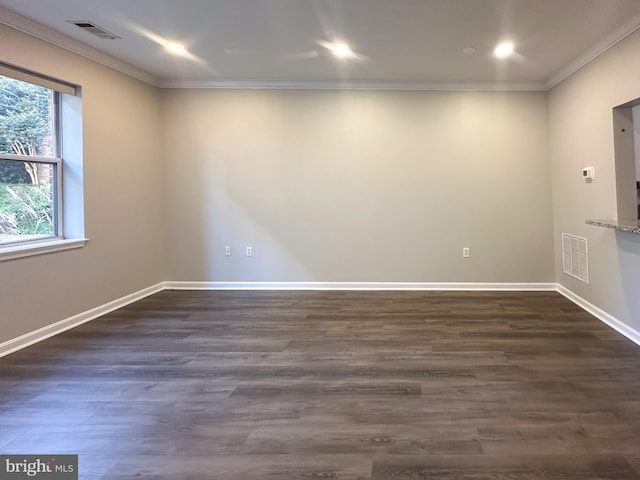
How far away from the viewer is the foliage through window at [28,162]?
3086 millimetres

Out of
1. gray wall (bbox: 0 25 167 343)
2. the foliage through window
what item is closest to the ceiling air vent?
gray wall (bbox: 0 25 167 343)

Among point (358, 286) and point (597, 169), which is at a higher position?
point (597, 169)

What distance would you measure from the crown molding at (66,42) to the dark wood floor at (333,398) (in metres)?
2.58

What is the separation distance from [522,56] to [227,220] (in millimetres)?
3802

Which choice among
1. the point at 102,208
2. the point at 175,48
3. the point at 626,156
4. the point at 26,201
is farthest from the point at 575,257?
the point at 26,201

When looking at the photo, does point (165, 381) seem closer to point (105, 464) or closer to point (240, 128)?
point (105, 464)

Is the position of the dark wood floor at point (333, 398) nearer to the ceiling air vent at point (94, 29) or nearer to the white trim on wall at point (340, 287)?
the white trim on wall at point (340, 287)

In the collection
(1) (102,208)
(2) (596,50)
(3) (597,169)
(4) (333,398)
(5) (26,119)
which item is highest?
(2) (596,50)

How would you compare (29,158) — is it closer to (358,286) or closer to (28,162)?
(28,162)

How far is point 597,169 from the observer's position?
3.61 meters

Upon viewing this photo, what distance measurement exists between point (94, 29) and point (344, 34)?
7.11 feet

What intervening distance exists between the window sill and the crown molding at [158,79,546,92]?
2367mm

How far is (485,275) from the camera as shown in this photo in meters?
4.81

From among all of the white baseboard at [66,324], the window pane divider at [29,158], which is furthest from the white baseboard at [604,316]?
the window pane divider at [29,158]
